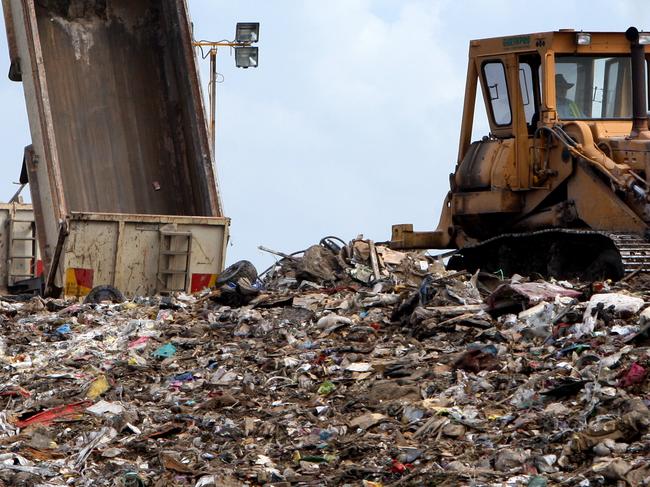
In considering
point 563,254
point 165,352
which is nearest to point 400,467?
point 165,352

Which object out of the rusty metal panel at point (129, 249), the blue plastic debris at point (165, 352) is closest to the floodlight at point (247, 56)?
the rusty metal panel at point (129, 249)

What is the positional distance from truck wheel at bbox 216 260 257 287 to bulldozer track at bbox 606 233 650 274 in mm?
3393

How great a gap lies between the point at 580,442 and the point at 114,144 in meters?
8.55

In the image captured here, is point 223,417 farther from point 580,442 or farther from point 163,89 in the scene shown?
point 163,89

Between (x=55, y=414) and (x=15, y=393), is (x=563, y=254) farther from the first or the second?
(x=55, y=414)

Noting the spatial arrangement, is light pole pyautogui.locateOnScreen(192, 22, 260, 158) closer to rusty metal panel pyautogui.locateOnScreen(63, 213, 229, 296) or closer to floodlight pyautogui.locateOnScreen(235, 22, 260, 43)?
floodlight pyautogui.locateOnScreen(235, 22, 260, 43)

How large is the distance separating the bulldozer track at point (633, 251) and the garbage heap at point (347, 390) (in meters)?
0.23

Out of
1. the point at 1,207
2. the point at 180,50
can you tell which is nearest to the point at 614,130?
the point at 180,50

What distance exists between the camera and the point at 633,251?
11.6 metres

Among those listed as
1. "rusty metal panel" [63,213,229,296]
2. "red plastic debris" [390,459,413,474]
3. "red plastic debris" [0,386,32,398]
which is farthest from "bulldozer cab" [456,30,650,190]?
"red plastic debris" [390,459,413,474]

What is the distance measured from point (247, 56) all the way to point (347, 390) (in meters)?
10.6

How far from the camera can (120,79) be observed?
1462 cm

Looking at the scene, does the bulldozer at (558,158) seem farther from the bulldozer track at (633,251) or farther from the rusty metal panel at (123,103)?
the rusty metal panel at (123,103)

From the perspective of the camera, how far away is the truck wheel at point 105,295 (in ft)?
43.1
